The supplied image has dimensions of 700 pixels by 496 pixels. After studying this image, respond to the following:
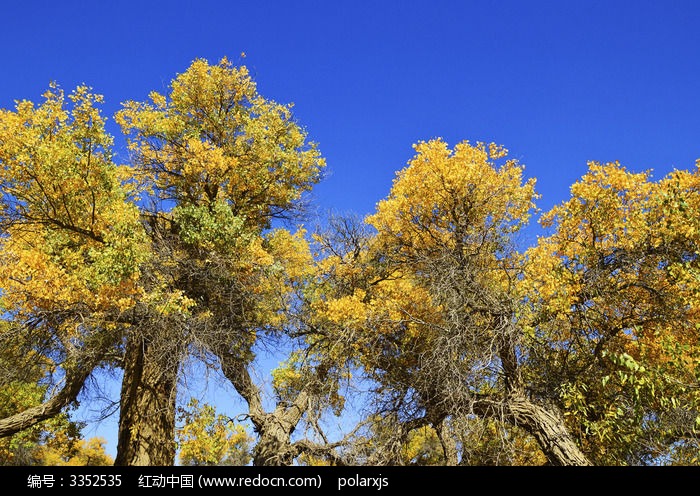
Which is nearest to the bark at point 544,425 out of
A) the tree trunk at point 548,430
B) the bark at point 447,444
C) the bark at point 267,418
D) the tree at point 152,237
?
the tree trunk at point 548,430

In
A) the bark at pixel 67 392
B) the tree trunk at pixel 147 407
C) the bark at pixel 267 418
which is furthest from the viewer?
the bark at pixel 67 392

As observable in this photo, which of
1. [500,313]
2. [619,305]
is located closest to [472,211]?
[500,313]

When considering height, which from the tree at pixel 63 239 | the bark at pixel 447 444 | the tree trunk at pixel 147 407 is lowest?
the bark at pixel 447 444

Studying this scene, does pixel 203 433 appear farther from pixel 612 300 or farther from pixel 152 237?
pixel 612 300

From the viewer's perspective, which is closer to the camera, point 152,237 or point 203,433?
point 203,433

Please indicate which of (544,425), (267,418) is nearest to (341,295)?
(267,418)

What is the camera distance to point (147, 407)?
11.5 meters

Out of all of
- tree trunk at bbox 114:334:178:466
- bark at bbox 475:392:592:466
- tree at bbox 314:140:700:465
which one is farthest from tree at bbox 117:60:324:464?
bark at bbox 475:392:592:466

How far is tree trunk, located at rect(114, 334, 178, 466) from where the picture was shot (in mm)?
11086

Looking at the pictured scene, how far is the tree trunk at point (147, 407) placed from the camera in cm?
1109

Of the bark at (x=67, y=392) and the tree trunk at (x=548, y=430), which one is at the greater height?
the bark at (x=67, y=392)

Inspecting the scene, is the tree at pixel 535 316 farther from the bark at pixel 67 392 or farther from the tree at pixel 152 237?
the bark at pixel 67 392
